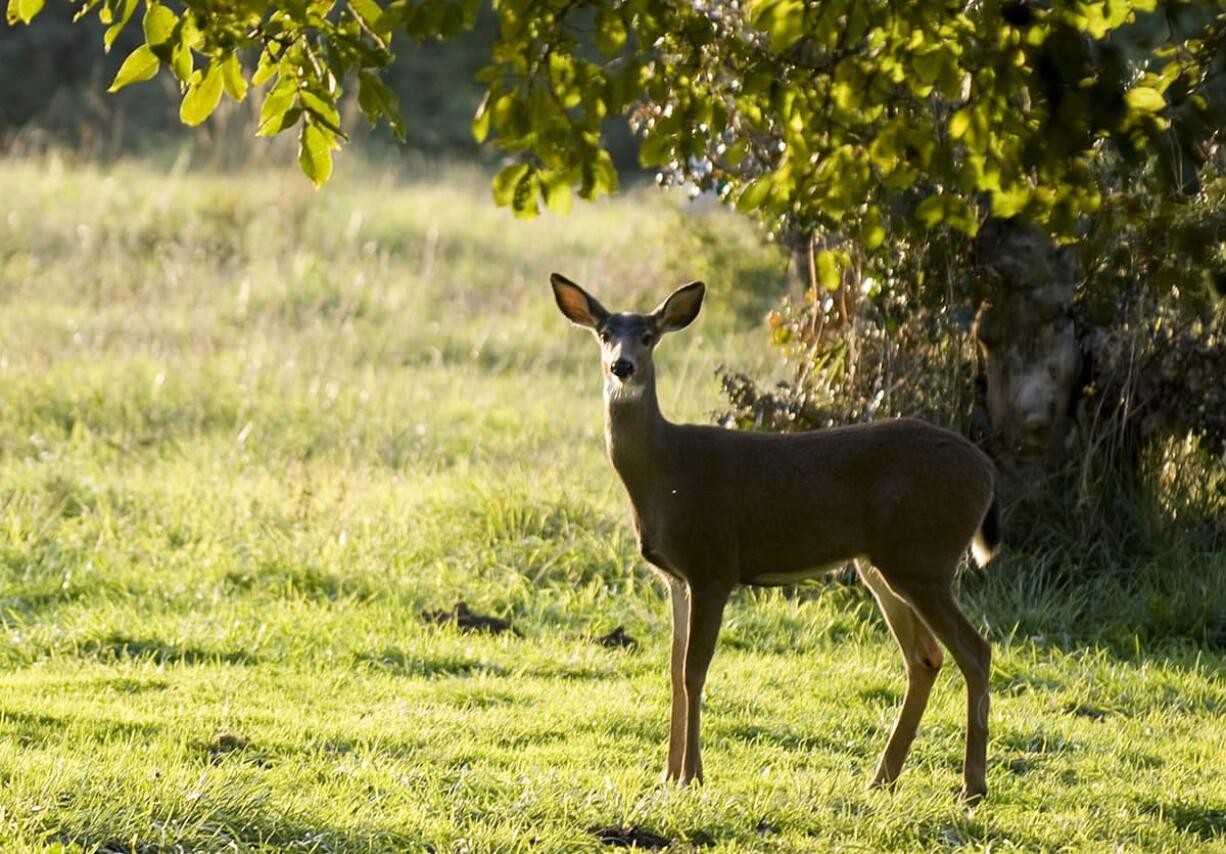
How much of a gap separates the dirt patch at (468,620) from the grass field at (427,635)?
10 centimetres


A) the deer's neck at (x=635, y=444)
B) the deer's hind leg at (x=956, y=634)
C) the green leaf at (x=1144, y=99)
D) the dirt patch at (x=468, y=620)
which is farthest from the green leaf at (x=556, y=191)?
the dirt patch at (x=468, y=620)

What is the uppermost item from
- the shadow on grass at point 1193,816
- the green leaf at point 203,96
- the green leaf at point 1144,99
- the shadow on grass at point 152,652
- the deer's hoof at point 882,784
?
the green leaf at point 1144,99

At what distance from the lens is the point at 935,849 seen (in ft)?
18.3

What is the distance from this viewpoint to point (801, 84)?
5.53 meters

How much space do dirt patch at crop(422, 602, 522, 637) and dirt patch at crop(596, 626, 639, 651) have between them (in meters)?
0.40

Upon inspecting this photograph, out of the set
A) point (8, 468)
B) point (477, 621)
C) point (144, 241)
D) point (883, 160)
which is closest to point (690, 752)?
point (883, 160)

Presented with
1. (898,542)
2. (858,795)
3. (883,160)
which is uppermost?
(883,160)

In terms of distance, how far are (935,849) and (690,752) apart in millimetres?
858

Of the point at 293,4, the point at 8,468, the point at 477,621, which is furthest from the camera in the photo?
the point at 8,468

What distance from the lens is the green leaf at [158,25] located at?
14.7 feet

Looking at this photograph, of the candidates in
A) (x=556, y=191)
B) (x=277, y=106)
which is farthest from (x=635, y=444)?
(x=277, y=106)

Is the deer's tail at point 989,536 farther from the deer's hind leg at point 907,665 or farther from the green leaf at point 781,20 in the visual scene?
the green leaf at point 781,20

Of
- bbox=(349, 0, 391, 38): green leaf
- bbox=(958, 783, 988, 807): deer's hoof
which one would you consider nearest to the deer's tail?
bbox=(958, 783, 988, 807): deer's hoof

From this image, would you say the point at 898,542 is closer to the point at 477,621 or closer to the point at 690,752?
the point at 690,752
